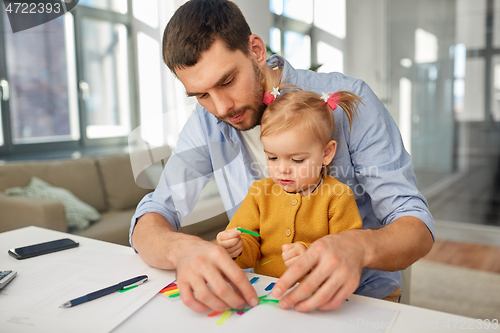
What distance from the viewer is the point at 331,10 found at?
180 inches

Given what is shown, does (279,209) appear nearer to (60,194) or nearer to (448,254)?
(60,194)

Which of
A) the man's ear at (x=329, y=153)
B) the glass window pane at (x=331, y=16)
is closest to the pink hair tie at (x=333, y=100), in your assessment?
the man's ear at (x=329, y=153)

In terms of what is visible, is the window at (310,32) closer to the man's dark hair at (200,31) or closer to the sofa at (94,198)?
the sofa at (94,198)

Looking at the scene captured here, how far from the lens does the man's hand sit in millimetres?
627

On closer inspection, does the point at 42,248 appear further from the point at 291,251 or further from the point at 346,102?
the point at 346,102

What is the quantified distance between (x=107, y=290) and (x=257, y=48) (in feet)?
2.56

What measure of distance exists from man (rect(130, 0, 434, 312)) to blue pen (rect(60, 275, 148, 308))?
68 millimetres

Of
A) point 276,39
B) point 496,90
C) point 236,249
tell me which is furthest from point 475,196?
point 236,249

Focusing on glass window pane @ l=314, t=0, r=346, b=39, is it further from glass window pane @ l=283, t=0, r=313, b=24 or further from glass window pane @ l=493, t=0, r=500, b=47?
glass window pane @ l=493, t=0, r=500, b=47

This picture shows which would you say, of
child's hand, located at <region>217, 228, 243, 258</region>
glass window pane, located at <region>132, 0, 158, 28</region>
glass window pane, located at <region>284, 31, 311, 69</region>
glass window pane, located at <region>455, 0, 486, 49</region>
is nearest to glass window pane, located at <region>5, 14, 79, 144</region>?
glass window pane, located at <region>132, 0, 158, 28</region>

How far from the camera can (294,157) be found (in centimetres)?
101

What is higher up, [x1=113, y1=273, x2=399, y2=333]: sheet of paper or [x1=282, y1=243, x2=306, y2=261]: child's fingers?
[x1=282, y1=243, x2=306, y2=261]: child's fingers

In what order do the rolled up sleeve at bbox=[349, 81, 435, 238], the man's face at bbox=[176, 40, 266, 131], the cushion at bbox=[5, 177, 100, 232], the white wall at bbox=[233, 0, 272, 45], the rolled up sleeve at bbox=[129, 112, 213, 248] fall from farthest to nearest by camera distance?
the white wall at bbox=[233, 0, 272, 45]
the cushion at bbox=[5, 177, 100, 232]
the rolled up sleeve at bbox=[129, 112, 213, 248]
the man's face at bbox=[176, 40, 266, 131]
the rolled up sleeve at bbox=[349, 81, 435, 238]

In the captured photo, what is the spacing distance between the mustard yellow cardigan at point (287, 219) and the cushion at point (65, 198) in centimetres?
187
